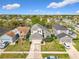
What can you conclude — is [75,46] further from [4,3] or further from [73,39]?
[4,3]

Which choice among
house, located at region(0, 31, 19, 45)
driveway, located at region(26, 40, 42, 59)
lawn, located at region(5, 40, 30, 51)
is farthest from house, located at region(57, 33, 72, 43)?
house, located at region(0, 31, 19, 45)

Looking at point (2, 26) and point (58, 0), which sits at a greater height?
point (58, 0)

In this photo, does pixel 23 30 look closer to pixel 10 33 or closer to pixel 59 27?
pixel 10 33

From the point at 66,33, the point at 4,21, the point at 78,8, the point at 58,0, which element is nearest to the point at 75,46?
the point at 66,33

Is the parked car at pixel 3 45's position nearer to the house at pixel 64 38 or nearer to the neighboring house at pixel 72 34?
the house at pixel 64 38

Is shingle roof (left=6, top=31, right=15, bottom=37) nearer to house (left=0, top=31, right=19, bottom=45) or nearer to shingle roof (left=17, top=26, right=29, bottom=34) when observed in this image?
house (left=0, top=31, right=19, bottom=45)

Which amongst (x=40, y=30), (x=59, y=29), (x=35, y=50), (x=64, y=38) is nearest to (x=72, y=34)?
(x=64, y=38)
